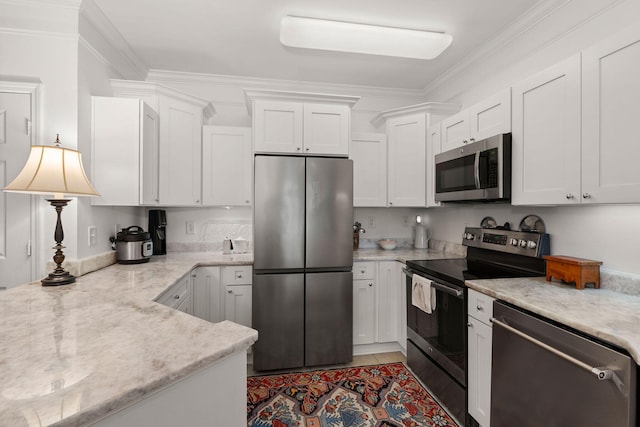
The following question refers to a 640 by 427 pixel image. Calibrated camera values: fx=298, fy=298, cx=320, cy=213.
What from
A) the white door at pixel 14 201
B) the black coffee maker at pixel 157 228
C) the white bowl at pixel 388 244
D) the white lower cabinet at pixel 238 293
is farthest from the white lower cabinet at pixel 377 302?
the white door at pixel 14 201

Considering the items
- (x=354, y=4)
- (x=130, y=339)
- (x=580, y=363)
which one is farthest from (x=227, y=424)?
(x=354, y=4)

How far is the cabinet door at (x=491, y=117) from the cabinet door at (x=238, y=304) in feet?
7.42

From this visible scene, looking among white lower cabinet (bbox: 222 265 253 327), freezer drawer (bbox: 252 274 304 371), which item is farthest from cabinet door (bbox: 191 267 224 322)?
freezer drawer (bbox: 252 274 304 371)

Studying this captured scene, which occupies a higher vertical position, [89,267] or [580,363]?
[89,267]

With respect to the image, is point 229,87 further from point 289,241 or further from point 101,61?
point 289,241

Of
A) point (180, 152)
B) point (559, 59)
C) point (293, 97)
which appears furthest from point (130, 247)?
point (559, 59)

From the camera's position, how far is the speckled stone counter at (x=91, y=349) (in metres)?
0.65

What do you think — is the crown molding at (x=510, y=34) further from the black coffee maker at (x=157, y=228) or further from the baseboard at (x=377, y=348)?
the black coffee maker at (x=157, y=228)

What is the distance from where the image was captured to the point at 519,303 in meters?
1.44

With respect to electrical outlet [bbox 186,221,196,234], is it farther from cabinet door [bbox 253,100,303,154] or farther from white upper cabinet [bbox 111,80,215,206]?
cabinet door [bbox 253,100,303,154]

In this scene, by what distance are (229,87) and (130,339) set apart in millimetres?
2873

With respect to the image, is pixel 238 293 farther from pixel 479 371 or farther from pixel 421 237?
pixel 421 237

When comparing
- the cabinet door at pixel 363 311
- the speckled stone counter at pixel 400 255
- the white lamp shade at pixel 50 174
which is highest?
the white lamp shade at pixel 50 174

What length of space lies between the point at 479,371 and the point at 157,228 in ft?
9.40
